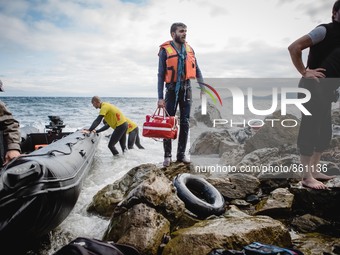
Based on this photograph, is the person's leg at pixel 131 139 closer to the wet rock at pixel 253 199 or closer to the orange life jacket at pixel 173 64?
the orange life jacket at pixel 173 64

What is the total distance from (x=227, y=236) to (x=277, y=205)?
1.24 meters

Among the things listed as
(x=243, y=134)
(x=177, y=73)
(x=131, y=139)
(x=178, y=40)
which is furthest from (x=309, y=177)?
(x=131, y=139)

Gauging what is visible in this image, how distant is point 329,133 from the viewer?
3039 millimetres

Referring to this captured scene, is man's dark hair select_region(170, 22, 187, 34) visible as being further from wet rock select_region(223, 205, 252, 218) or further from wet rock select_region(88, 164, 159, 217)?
wet rock select_region(223, 205, 252, 218)

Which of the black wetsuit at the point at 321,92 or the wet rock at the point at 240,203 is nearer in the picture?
the black wetsuit at the point at 321,92

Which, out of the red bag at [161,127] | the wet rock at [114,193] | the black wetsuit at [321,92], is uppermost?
the black wetsuit at [321,92]

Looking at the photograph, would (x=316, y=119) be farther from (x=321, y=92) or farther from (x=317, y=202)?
(x=317, y=202)

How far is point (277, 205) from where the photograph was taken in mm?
3154

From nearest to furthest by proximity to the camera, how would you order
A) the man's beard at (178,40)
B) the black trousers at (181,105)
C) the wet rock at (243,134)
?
the man's beard at (178,40)
the black trousers at (181,105)
the wet rock at (243,134)

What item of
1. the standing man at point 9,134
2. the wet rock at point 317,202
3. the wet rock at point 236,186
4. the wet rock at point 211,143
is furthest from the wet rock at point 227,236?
the wet rock at point 211,143

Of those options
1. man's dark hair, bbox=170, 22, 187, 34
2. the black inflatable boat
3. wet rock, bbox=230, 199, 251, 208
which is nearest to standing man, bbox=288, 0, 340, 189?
wet rock, bbox=230, 199, 251, 208

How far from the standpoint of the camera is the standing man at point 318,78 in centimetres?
279

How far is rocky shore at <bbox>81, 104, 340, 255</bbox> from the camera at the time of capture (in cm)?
226

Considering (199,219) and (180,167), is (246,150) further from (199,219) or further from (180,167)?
(199,219)
